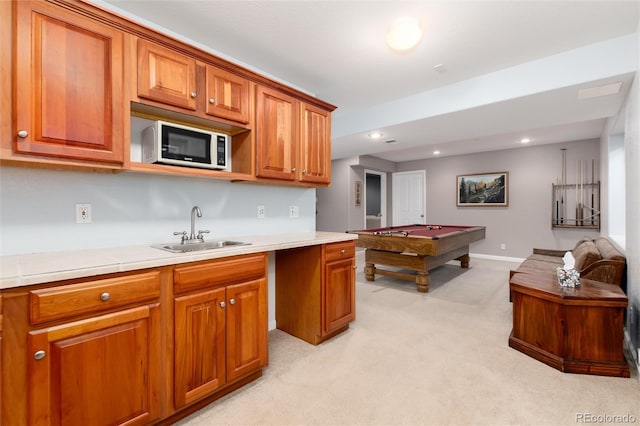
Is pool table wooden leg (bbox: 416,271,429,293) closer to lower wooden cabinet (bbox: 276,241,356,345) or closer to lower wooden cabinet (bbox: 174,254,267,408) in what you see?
lower wooden cabinet (bbox: 276,241,356,345)

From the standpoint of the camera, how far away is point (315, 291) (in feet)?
8.05

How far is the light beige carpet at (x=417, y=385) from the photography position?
1.63 meters

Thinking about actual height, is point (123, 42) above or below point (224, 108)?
above

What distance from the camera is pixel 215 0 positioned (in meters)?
1.92

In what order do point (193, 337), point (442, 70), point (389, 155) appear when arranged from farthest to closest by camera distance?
point (389, 155) → point (442, 70) → point (193, 337)

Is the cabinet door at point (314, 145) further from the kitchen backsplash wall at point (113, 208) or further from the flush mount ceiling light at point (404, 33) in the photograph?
the flush mount ceiling light at point (404, 33)

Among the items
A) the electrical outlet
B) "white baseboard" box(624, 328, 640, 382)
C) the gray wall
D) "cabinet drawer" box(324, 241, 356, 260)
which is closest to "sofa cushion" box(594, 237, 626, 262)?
"white baseboard" box(624, 328, 640, 382)

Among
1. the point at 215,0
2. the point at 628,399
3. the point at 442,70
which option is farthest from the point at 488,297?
the point at 215,0

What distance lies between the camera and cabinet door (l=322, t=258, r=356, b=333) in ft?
8.06

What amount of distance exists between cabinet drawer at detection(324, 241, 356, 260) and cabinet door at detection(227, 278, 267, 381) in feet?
2.18

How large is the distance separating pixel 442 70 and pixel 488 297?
9.19ft

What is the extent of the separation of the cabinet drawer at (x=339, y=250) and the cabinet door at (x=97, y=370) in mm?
1336

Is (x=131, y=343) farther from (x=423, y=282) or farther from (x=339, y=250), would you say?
(x=423, y=282)

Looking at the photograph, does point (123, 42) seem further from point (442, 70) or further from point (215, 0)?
point (442, 70)
